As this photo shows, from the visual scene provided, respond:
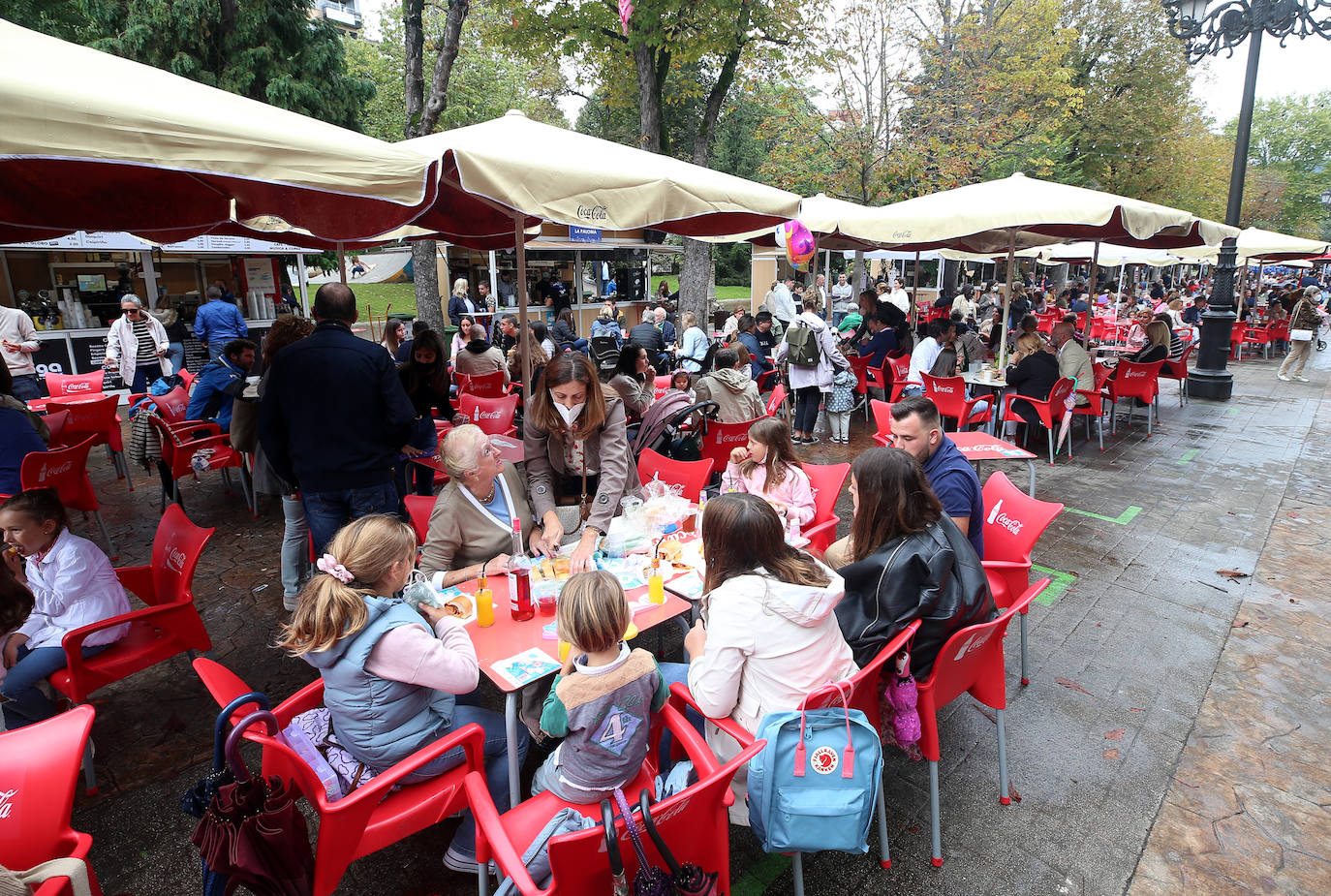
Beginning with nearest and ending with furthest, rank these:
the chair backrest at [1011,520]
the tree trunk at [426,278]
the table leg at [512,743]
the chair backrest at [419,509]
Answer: the table leg at [512,743]
the chair backrest at [1011,520]
the chair backrest at [419,509]
the tree trunk at [426,278]

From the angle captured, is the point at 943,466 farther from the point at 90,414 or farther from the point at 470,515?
the point at 90,414

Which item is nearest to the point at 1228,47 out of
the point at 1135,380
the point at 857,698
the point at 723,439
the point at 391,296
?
the point at 1135,380

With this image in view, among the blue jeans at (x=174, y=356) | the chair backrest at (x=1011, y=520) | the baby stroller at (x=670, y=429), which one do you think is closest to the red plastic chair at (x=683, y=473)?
the baby stroller at (x=670, y=429)

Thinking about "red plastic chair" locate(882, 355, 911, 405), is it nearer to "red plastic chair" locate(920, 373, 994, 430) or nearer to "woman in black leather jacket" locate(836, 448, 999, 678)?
"red plastic chair" locate(920, 373, 994, 430)

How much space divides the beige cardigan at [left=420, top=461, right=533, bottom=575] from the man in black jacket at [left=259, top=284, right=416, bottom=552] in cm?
Answer: 73

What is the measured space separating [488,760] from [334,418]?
208cm

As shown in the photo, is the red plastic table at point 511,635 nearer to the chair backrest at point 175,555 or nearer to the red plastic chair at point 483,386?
the chair backrest at point 175,555

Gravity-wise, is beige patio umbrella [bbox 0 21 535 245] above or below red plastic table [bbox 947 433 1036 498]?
above

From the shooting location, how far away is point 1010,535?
3.56 metres

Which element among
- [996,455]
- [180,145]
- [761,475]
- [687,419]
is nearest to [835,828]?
[761,475]

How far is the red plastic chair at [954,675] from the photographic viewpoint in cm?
255

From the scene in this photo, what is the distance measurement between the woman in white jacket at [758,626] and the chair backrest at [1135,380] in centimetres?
810

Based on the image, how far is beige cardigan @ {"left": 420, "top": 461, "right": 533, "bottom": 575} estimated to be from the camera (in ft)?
10.8

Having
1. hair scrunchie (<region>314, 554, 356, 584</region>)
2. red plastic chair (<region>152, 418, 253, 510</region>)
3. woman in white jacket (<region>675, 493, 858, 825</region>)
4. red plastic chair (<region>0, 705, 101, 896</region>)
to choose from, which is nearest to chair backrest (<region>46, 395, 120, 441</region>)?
red plastic chair (<region>152, 418, 253, 510</region>)
